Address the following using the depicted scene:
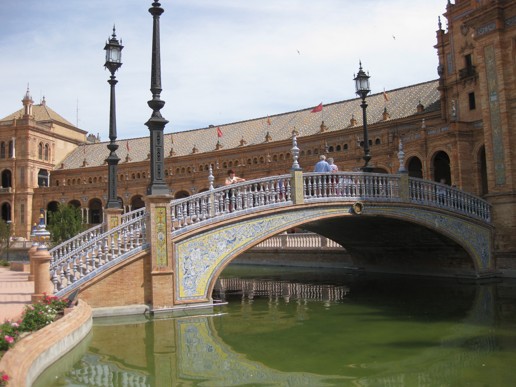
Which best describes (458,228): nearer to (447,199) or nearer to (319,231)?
(447,199)

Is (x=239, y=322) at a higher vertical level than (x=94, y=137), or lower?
lower

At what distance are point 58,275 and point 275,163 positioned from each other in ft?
146

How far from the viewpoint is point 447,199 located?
17984 mm

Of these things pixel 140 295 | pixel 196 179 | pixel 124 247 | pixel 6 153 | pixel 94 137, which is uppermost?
pixel 94 137

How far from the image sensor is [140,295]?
12664 mm

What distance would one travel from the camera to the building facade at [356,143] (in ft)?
65.1

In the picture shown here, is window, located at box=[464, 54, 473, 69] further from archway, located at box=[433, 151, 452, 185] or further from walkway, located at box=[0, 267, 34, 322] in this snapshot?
walkway, located at box=[0, 267, 34, 322]

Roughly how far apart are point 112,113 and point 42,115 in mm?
67675

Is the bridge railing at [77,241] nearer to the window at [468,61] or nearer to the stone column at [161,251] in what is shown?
the stone column at [161,251]

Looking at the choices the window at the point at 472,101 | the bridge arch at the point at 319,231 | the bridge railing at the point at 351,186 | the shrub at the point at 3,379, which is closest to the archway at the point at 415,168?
the window at the point at 472,101

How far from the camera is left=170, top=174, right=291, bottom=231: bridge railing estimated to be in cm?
1350

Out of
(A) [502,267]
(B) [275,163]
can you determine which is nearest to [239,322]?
(A) [502,267]

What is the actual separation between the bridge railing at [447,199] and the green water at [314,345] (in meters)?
3.04

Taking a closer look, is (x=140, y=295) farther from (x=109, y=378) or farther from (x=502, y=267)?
(x=502, y=267)
